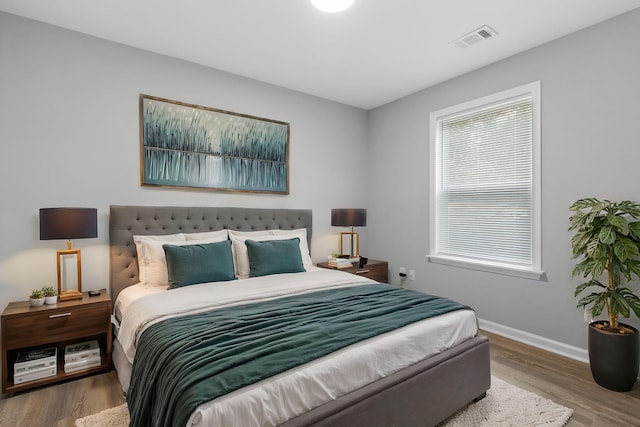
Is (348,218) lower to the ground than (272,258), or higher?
higher

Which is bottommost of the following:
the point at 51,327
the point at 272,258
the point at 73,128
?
the point at 51,327

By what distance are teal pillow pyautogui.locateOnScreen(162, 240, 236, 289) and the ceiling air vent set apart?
9.04 feet

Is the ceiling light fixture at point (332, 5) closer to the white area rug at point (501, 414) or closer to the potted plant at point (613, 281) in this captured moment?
the potted plant at point (613, 281)

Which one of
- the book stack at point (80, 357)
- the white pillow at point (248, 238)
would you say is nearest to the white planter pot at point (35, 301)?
the book stack at point (80, 357)

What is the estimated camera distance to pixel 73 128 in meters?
2.69

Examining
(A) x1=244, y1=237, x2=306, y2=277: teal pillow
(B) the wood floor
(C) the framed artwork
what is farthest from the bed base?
(C) the framed artwork

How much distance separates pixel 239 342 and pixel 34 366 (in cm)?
179

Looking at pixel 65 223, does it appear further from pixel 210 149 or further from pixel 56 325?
pixel 210 149

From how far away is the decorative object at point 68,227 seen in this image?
2271 millimetres

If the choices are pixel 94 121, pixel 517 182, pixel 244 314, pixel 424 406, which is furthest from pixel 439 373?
pixel 94 121

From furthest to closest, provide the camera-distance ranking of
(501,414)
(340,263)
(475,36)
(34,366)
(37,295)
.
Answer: (340,263) < (475,36) < (37,295) < (34,366) < (501,414)

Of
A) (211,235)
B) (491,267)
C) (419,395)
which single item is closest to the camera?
(419,395)

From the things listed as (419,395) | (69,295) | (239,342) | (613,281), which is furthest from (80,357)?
(613,281)

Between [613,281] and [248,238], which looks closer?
[613,281]
